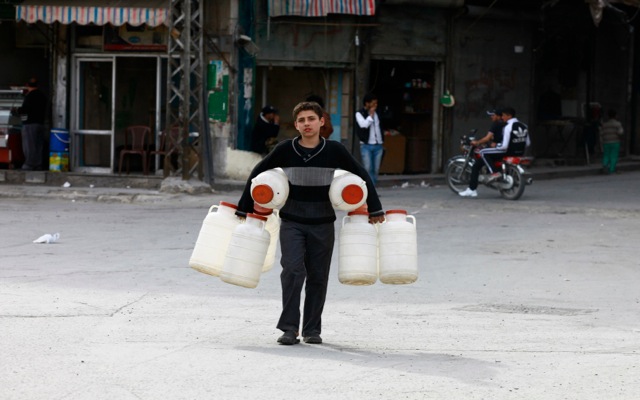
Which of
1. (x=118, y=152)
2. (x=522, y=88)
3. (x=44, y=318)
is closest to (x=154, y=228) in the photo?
(x=44, y=318)

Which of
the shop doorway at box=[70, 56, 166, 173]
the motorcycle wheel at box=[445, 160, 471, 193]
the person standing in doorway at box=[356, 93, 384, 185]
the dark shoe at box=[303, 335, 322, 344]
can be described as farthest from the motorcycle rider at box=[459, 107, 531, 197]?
the dark shoe at box=[303, 335, 322, 344]

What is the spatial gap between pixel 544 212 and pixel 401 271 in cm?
1154

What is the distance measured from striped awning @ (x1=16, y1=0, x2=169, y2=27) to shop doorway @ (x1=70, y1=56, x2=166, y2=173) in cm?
173

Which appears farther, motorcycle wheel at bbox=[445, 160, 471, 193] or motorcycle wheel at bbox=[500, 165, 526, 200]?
motorcycle wheel at bbox=[445, 160, 471, 193]

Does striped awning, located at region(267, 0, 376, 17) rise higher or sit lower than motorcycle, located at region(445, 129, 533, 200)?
higher

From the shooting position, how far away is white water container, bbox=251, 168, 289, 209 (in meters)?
7.86

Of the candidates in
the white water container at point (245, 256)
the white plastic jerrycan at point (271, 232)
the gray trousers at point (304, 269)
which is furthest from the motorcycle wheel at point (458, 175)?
the white water container at point (245, 256)

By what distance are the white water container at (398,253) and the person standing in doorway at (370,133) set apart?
1341 cm

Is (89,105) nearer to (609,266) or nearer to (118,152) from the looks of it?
(118,152)

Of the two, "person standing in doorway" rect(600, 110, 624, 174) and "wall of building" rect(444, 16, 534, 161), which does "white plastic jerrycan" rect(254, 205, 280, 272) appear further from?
"person standing in doorway" rect(600, 110, 624, 174)

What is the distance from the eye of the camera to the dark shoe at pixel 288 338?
8.05 metres

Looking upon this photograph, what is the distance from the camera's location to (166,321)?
8953 mm

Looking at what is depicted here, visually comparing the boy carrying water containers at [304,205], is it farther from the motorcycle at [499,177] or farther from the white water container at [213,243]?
the motorcycle at [499,177]

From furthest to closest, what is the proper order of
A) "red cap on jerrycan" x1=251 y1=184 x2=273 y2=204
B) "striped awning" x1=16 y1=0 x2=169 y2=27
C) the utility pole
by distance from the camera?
"striped awning" x1=16 y1=0 x2=169 y2=27 → the utility pole → "red cap on jerrycan" x1=251 y1=184 x2=273 y2=204
